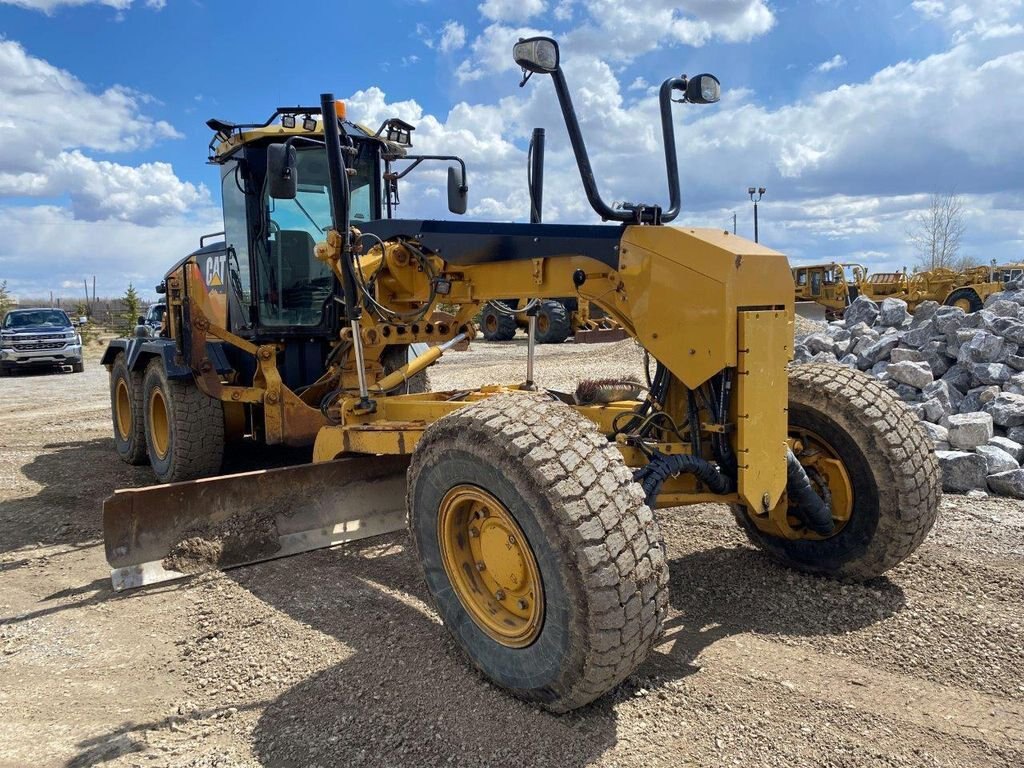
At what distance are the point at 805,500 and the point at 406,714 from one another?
6.85 ft

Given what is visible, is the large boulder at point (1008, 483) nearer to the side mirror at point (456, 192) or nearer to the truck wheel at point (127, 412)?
the side mirror at point (456, 192)

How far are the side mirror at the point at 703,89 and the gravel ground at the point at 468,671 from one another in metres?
2.45

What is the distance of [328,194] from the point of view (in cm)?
654

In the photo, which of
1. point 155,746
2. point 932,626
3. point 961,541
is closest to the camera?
point 155,746

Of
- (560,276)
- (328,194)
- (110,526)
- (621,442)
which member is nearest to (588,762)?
(621,442)

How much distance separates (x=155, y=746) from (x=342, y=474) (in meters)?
2.34

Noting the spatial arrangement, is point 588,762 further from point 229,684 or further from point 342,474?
point 342,474

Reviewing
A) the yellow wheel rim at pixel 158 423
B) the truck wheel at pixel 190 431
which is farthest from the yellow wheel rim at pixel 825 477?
the yellow wheel rim at pixel 158 423

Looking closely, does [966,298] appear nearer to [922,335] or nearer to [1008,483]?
Answer: [922,335]

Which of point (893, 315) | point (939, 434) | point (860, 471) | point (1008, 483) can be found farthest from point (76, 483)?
point (893, 315)

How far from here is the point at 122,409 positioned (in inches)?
335

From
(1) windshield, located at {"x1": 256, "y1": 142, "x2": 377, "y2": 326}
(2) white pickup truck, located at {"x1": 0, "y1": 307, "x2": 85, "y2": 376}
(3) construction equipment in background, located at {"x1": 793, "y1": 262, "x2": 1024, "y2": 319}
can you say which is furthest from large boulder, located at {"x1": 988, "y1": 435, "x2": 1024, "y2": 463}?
(2) white pickup truck, located at {"x1": 0, "y1": 307, "x2": 85, "y2": 376}

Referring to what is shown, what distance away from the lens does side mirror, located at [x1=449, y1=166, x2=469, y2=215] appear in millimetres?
5762

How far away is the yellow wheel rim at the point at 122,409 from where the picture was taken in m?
8.41
